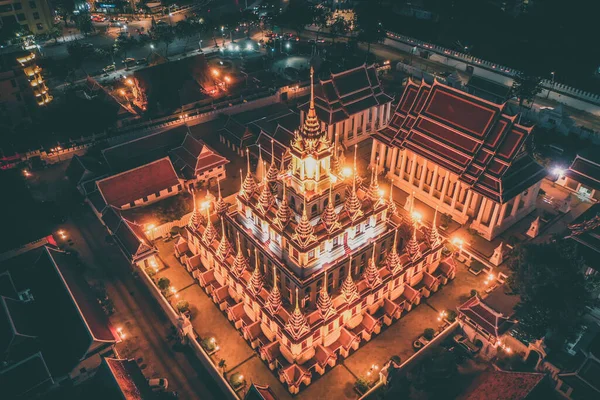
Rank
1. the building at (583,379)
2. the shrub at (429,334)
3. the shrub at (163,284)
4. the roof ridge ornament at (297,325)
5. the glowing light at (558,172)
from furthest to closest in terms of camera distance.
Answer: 1. the glowing light at (558,172)
2. the shrub at (163,284)
3. the shrub at (429,334)
4. the roof ridge ornament at (297,325)
5. the building at (583,379)

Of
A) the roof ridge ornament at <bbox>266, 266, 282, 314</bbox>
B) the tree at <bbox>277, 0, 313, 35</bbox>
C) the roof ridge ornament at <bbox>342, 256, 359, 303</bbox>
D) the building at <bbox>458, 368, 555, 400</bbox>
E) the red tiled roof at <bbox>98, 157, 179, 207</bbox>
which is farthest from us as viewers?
the tree at <bbox>277, 0, 313, 35</bbox>

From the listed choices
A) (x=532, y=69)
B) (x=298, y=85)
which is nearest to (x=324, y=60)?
(x=298, y=85)

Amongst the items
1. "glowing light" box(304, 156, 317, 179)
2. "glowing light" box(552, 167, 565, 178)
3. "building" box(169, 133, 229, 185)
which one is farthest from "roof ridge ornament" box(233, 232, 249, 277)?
"glowing light" box(552, 167, 565, 178)

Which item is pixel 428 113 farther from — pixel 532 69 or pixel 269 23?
pixel 269 23

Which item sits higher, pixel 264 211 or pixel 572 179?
pixel 264 211

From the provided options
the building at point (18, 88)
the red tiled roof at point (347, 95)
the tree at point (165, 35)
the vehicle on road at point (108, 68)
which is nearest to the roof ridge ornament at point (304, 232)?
the red tiled roof at point (347, 95)

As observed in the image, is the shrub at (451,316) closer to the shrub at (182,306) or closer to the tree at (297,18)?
the shrub at (182,306)

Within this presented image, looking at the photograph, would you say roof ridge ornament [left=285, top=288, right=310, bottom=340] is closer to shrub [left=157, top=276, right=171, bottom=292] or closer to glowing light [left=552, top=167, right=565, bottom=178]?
shrub [left=157, top=276, right=171, bottom=292]
